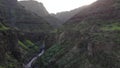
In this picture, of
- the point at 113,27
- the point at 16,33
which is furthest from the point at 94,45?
the point at 16,33

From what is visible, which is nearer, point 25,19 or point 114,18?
point 114,18

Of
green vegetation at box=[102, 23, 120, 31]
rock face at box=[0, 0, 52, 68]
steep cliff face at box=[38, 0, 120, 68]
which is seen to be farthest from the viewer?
green vegetation at box=[102, 23, 120, 31]

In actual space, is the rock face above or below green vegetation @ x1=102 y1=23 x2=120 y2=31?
below

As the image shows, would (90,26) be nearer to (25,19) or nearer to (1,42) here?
(1,42)

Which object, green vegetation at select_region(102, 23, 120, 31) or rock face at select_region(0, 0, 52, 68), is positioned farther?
green vegetation at select_region(102, 23, 120, 31)

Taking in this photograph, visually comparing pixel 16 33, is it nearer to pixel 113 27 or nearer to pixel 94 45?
pixel 113 27

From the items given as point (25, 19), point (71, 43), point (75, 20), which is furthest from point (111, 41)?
point (25, 19)

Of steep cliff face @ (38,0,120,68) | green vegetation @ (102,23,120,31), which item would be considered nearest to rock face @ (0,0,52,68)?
steep cliff face @ (38,0,120,68)

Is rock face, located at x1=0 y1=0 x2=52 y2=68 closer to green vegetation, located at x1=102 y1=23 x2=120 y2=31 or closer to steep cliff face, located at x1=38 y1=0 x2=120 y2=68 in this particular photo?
steep cliff face, located at x1=38 y1=0 x2=120 y2=68

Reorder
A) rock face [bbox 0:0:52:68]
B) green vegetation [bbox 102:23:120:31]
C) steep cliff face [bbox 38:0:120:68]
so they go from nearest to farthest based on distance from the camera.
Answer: steep cliff face [bbox 38:0:120:68], rock face [bbox 0:0:52:68], green vegetation [bbox 102:23:120:31]

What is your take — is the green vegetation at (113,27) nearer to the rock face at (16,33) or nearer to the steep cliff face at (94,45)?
the steep cliff face at (94,45)

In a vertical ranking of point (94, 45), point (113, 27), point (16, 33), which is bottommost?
point (16, 33)
